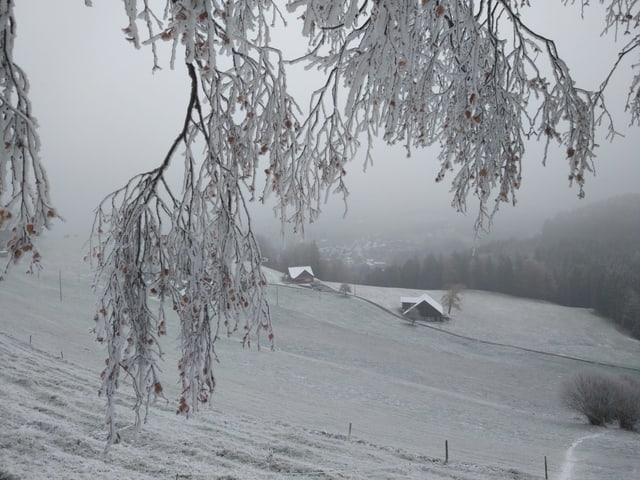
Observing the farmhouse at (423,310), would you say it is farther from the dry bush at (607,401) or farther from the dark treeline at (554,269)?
the dry bush at (607,401)

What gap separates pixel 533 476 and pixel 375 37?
39.4 ft

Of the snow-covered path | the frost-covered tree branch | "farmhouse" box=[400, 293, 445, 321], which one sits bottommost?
the snow-covered path

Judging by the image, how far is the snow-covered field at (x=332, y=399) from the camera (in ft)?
23.7

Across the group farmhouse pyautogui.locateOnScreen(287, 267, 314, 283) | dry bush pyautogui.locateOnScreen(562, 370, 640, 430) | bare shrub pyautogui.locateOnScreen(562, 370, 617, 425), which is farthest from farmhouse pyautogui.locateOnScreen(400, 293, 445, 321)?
dry bush pyautogui.locateOnScreen(562, 370, 640, 430)

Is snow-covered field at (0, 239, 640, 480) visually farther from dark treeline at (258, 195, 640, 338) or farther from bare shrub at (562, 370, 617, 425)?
dark treeline at (258, 195, 640, 338)

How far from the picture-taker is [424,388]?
2058 centimetres

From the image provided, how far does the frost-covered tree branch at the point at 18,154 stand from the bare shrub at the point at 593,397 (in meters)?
23.4

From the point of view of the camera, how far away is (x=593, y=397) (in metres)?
18.7

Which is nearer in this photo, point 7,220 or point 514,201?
point 7,220

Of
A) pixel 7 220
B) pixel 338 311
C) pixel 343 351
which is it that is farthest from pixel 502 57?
pixel 338 311

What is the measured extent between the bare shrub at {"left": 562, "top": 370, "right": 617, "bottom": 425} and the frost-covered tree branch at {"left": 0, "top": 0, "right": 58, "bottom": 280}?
76.8 ft

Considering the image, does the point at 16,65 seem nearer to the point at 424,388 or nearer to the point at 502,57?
the point at 502,57

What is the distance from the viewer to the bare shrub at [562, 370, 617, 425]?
725 inches

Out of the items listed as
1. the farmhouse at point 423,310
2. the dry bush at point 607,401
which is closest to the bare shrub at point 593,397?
the dry bush at point 607,401
